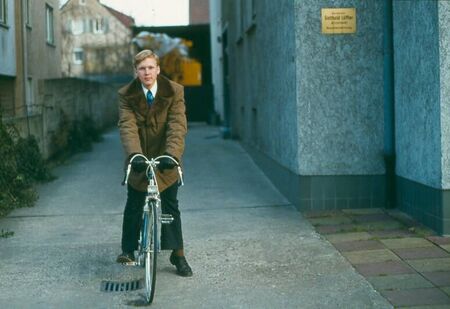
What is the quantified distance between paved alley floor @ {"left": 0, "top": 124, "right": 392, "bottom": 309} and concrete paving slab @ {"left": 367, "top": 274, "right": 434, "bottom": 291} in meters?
0.11

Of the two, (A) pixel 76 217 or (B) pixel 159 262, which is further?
(A) pixel 76 217

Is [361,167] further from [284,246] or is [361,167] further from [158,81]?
[158,81]

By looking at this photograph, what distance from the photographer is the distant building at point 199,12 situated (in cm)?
2429

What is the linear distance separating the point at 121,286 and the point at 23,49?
9134mm

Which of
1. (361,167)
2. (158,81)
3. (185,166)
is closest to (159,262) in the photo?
(158,81)

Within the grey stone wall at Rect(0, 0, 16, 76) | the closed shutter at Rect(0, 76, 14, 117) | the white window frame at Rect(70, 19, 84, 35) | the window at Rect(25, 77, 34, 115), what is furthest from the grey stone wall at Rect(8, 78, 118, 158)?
the white window frame at Rect(70, 19, 84, 35)

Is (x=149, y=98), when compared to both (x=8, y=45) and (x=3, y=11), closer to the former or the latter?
(x=3, y=11)

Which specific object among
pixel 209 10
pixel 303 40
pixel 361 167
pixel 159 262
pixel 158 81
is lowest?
pixel 159 262

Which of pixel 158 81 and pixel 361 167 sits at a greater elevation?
pixel 158 81

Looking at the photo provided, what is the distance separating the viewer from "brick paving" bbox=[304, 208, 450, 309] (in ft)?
16.9

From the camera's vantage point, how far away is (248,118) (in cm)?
1385

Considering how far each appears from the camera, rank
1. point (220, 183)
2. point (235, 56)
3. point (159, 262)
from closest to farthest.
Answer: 1. point (159, 262)
2. point (220, 183)
3. point (235, 56)

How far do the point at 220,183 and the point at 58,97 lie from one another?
4.83 metres

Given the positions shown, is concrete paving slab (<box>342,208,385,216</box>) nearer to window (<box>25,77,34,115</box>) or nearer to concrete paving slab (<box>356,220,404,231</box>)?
concrete paving slab (<box>356,220,404,231</box>)
